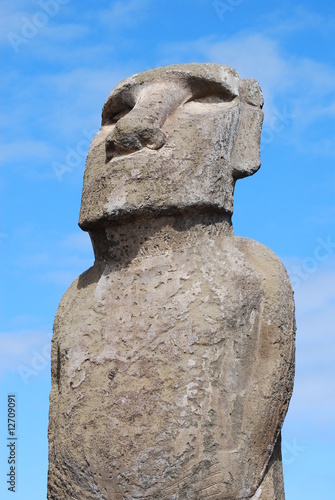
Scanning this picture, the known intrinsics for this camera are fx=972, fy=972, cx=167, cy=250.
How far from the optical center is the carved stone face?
15.8 feet

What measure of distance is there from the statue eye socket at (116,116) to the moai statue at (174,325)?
0.87 ft

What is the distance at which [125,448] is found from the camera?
15.2ft

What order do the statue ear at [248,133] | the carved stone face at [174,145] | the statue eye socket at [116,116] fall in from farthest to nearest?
the statue eye socket at [116,116], the statue ear at [248,133], the carved stone face at [174,145]

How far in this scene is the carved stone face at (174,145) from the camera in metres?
4.81

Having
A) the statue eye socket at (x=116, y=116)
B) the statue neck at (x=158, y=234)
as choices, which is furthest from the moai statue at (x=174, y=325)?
the statue eye socket at (x=116, y=116)

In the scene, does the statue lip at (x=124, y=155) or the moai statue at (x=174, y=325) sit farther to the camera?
the statue lip at (x=124, y=155)

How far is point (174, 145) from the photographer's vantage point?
16.0 feet

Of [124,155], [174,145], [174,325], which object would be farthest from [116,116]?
[174,325]

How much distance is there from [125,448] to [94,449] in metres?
0.18

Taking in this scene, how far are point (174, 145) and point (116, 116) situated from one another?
0.67 metres

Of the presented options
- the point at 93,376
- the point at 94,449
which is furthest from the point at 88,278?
the point at 94,449

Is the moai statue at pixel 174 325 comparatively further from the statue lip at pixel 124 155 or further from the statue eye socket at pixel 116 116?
the statue eye socket at pixel 116 116

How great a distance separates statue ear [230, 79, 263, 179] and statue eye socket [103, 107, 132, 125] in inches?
25.2

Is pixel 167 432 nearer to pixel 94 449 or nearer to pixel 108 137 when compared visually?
pixel 94 449
